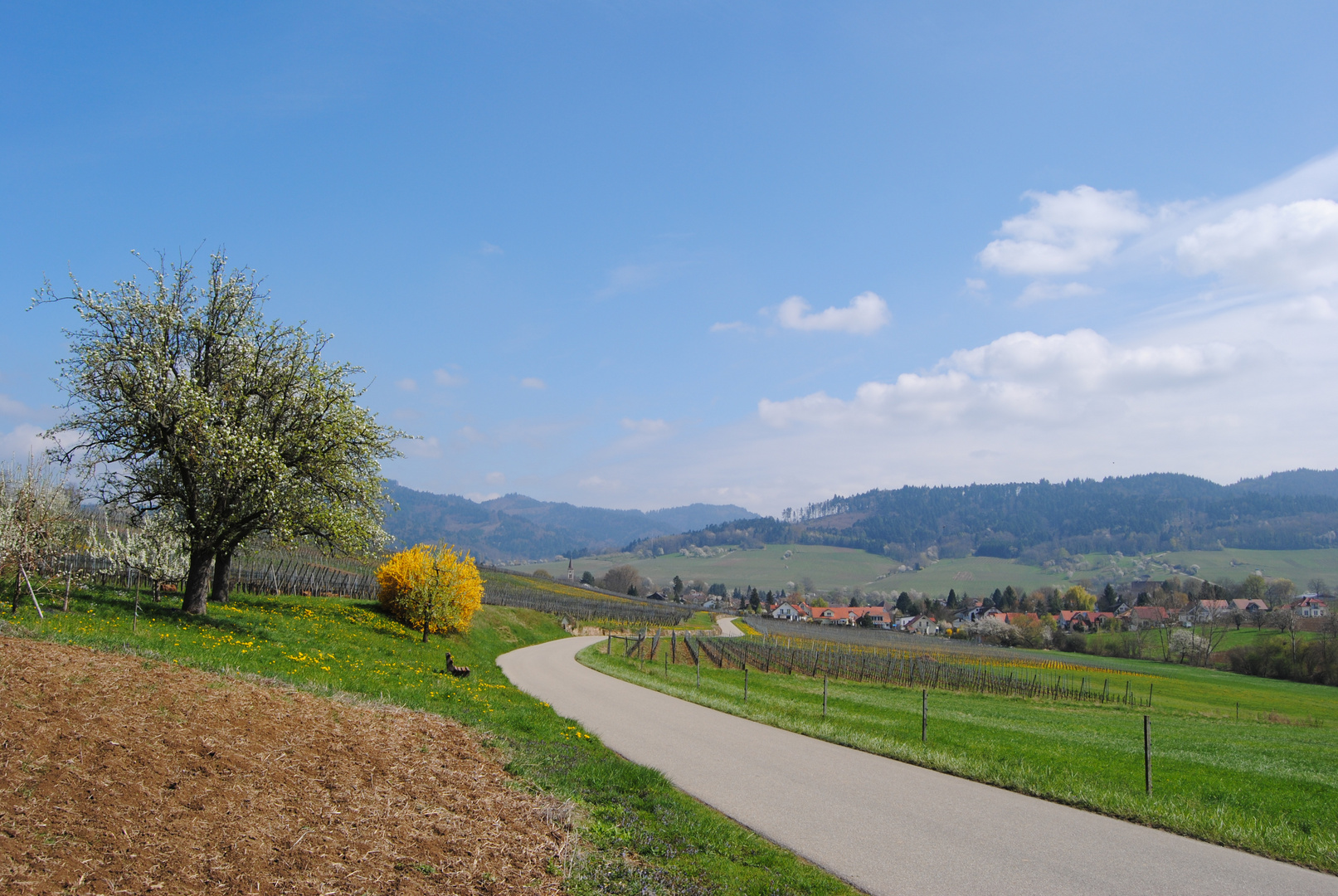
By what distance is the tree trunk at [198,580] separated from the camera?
2131 cm

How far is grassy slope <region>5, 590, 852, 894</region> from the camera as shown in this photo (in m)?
7.53

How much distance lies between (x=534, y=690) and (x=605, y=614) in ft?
229

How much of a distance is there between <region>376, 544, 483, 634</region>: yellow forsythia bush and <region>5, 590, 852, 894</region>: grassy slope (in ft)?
27.7

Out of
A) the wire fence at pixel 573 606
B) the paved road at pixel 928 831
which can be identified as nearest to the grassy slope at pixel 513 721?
the paved road at pixel 928 831

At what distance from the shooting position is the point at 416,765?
30.1ft

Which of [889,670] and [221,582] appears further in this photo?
[889,670]

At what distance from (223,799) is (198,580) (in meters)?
18.0

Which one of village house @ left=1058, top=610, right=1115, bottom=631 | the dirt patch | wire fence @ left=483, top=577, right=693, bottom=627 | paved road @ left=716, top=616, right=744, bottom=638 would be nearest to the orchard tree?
the dirt patch

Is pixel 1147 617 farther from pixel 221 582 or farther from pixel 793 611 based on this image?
pixel 221 582

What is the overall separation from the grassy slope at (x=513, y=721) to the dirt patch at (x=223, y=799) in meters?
0.96

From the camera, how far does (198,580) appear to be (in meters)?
21.6

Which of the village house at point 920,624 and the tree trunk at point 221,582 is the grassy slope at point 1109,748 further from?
the village house at point 920,624

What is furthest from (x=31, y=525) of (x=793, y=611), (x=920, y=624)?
(x=793, y=611)

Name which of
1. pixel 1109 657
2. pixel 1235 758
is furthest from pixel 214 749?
pixel 1109 657
